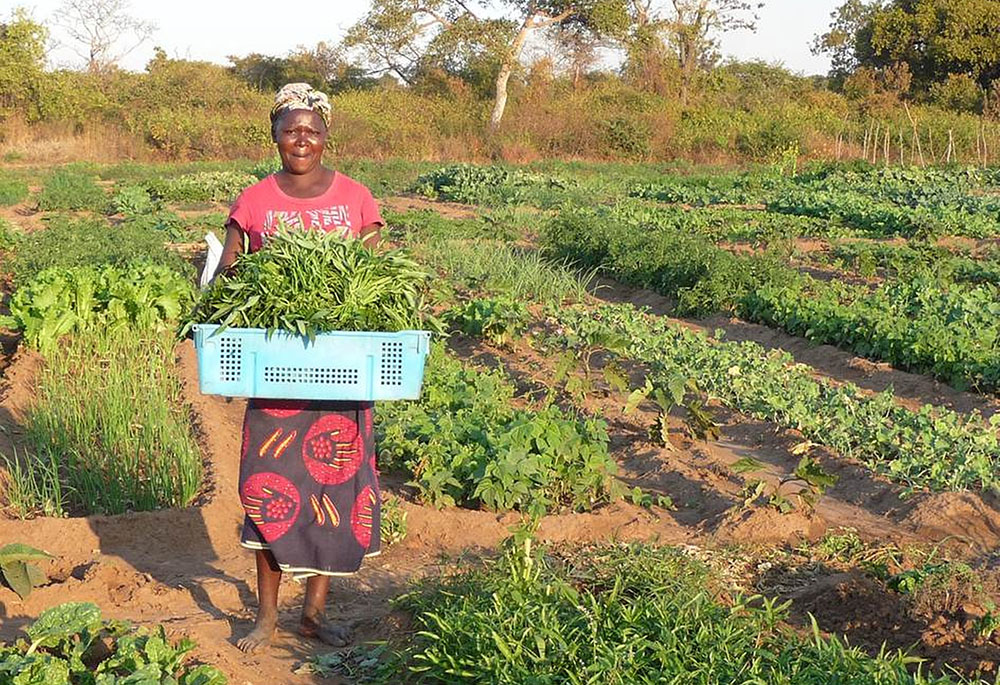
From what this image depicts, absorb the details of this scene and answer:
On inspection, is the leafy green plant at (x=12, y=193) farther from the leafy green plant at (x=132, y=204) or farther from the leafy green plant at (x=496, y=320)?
the leafy green plant at (x=496, y=320)

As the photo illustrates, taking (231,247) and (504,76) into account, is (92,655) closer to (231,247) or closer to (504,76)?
(231,247)

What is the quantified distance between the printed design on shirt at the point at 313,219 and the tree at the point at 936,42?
33.2 metres

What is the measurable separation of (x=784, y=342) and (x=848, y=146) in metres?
22.8

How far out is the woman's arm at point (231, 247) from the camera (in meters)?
3.67

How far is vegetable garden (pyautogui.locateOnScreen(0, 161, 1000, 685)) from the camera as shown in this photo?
3307 mm

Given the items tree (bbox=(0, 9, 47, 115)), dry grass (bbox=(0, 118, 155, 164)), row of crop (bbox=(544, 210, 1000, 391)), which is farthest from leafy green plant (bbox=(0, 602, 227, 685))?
tree (bbox=(0, 9, 47, 115))

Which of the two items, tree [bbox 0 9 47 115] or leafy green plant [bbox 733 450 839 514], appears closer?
leafy green plant [bbox 733 450 839 514]

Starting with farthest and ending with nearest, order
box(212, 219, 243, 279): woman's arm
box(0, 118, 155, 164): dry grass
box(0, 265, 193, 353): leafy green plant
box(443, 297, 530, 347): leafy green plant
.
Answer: box(0, 118, 155, 164): dry grass
box(443, 297, 530, 347): leafy green plant
box(0, 265, 193, 353): leafy green plant
box(212, 219, 243, 279): woman's arm

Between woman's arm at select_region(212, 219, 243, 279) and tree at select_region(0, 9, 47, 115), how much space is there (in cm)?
3270

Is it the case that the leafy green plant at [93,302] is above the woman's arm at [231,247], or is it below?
below

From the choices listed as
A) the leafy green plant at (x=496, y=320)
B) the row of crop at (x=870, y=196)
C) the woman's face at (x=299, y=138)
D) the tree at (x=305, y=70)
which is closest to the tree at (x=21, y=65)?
the tree at (x=305, y=70)

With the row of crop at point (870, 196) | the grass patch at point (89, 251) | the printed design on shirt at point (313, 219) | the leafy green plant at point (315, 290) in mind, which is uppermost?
the printed design on shirt at point (313, 219)

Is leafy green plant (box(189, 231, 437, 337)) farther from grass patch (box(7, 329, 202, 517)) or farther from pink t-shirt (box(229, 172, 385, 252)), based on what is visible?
grass patch (box(7, 329, 202, 517))

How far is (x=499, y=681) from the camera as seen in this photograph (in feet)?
9.80
